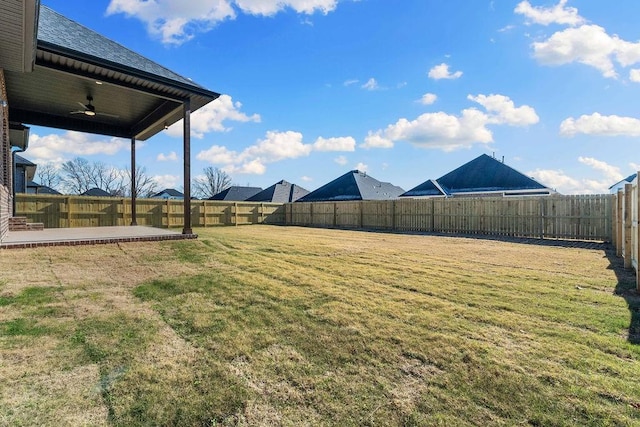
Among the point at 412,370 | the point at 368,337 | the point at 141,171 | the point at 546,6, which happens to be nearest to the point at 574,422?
the point at 412,370

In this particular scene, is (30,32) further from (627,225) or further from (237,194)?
(237,194)

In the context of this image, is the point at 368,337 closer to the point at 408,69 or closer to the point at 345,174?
the point at 408,69

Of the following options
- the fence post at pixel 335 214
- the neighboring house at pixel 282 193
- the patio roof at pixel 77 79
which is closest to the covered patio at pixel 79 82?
the patio roof at pixel 77 79

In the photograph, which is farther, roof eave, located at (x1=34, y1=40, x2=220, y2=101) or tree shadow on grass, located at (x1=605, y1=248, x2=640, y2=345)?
roof eave, located at (x1=34, y1=40, x2=220, y2=101)

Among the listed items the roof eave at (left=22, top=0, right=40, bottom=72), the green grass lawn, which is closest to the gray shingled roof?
the roof eave at (left=22, top=0, right=40, bottom=72)

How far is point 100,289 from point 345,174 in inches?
992

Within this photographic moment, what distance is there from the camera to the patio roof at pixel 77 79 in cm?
581

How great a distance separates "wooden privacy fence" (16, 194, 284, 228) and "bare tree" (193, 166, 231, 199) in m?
38.7

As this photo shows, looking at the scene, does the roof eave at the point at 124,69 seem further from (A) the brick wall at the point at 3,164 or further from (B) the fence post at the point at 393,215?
(B) the fence post at the point at 393,215

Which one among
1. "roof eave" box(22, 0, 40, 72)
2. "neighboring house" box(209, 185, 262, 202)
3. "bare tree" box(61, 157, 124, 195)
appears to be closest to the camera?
"roof eave" box(22, 0, 40, 72)

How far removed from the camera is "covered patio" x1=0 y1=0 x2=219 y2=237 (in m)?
5.68

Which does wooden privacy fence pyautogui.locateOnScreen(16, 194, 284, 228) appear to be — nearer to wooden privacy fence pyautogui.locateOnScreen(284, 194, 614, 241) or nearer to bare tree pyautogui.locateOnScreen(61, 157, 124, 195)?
wooden privacy fence pyautogui.locateOnScreen(284, 194, 614, 241)

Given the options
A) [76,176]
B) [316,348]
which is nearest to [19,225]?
[316,348]

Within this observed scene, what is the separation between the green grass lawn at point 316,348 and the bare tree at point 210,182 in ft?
175
